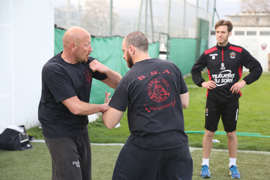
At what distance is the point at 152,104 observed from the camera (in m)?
2.46

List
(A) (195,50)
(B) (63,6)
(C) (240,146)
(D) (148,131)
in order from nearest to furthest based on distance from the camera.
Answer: (D) (148,131), (C) (240,146), (B) (63,6), (A) (195,50)

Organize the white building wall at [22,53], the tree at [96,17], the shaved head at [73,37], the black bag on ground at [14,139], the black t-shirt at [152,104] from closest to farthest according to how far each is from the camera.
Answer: the black t-shirt at [152,104]
the shaved head at [73,37]
the black bag on ground at [14,139]
the white building wall at [22,53]
the tree at [96,17]

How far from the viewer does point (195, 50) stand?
2216 cm

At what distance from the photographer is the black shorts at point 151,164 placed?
2.50 metres

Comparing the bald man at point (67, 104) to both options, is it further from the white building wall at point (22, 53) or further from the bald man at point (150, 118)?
the white building wall at point (22, 53)

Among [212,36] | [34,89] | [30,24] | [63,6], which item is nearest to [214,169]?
[34,89]

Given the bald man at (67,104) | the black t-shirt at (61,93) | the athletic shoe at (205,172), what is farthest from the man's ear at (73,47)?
the athletic shoe at (205,172)

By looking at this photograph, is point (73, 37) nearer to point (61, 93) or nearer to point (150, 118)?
point (61, 93)

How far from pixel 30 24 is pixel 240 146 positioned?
190 inches

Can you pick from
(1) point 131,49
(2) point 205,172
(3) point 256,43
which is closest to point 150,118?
(1) point 131,49

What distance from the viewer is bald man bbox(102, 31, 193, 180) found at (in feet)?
8.08

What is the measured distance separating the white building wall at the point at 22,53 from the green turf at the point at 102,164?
3.60 feet

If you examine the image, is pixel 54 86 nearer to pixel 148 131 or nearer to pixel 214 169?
pixel 148 131

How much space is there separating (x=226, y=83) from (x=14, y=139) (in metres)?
3.70
